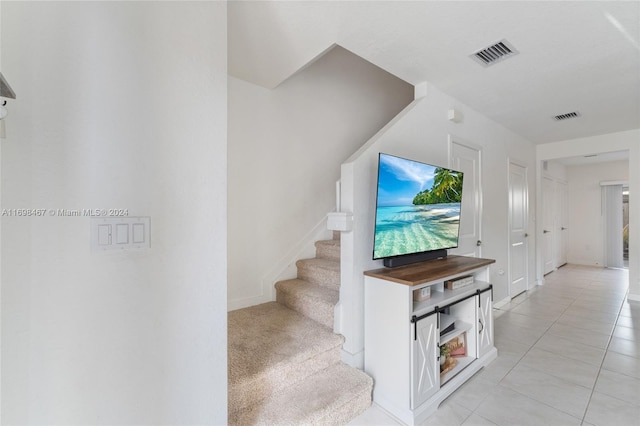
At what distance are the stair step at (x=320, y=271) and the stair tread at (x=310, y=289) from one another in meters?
0.04

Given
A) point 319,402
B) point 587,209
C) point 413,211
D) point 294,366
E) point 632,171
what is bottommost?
point 319,402

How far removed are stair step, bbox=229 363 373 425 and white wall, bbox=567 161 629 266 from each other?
791 centimetres

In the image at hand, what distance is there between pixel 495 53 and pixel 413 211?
1.37m

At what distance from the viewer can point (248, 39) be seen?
1.93m

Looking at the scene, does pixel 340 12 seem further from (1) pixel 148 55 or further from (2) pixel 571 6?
(2) pixel 571 6

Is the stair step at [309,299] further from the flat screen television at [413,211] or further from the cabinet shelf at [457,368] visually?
the cabinet shelf at [457,368]

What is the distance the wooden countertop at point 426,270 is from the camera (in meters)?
1.77

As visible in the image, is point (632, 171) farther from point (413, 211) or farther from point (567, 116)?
point (413, 211)

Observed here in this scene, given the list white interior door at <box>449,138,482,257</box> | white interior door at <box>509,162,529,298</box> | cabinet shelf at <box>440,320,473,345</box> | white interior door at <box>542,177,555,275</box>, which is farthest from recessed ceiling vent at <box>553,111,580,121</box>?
cabinet shelf at <box>440,320,473,345</box>

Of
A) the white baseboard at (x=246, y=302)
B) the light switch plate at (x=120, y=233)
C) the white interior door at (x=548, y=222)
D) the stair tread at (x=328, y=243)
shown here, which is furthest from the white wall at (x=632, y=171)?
the light switch plate at (x=120, y=233)

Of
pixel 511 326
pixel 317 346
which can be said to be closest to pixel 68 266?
pixel 317 346

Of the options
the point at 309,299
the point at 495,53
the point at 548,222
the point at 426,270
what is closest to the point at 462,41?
the point at 495,53

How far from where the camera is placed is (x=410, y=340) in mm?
1672

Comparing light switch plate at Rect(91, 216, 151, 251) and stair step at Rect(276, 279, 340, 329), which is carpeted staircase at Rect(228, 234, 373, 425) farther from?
light switch plate at Rect(91, 216, 151, 251)
